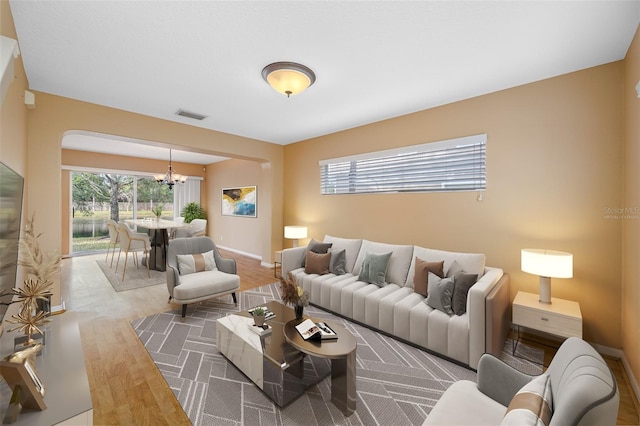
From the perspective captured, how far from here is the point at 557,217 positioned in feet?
8.94

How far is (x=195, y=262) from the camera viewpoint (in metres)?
3.68

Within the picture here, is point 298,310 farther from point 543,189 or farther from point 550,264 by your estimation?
Result: point 543,189

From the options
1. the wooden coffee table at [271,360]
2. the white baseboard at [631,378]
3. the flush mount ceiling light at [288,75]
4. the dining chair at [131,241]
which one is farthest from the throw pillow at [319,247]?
the dining chair at [131,241]

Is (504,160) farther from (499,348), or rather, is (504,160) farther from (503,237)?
(499,348)

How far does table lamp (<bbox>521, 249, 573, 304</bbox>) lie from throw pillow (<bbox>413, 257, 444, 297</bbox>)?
0.75m

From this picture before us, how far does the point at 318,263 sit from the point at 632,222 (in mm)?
3144

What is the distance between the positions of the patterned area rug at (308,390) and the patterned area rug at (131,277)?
1727 millimetres

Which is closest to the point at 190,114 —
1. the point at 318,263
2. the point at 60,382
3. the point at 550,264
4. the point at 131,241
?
the point at 318,263

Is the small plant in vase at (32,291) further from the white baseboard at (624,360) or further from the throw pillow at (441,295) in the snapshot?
the white baseboard at (624,360)

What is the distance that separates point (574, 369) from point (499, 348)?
1714mm

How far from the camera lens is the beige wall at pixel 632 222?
2021 mm

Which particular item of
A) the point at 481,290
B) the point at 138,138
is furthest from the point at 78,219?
the point at 481,290

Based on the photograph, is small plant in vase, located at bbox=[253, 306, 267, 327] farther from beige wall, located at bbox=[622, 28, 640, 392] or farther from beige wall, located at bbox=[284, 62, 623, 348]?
beige wall, located at bbox=[622, 28, 640, 392]

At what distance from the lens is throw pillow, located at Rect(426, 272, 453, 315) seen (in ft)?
8.54
